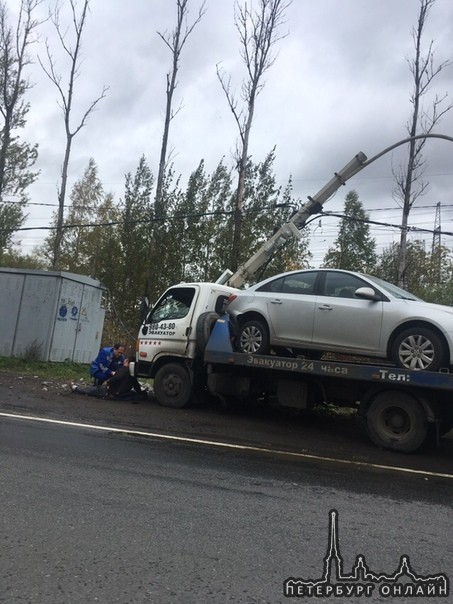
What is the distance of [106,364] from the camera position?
41.8 feet

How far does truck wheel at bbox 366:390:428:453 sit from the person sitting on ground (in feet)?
17.0

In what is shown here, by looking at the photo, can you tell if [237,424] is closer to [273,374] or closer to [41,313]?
[273,374]

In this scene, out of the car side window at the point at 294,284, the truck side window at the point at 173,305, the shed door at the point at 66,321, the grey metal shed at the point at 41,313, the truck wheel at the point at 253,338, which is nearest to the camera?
the car side window at the point at 294,284

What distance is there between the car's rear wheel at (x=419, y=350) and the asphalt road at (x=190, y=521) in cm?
175

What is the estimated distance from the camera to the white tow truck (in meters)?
8.77

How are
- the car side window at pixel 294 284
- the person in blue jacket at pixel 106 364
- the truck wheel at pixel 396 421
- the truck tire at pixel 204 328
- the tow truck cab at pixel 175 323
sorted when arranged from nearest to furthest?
the truck wheel at pixel 396 421
the car side window at pixel 294 284
the truck tire at pixel 204 328
the tow truck cab at pixel 175 323
the person in blue jacket at pixel 106 364

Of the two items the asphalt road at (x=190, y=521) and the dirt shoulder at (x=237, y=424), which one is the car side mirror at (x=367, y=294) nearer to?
the dirt shoulder at (x=237, y=424)

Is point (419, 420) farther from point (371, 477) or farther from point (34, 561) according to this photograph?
point (34, 561)

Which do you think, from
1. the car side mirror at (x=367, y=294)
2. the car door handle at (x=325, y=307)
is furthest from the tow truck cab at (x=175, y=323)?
the car side mirror at (x=367, y=294)

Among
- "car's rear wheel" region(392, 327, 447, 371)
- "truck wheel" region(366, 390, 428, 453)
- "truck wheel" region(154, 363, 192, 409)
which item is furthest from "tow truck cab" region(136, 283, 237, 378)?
"car's rear wheel" region(392, 327, 447, 371)

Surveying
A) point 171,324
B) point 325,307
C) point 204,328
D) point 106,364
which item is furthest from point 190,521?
point 106,364

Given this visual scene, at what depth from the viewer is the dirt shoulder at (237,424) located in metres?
8.57

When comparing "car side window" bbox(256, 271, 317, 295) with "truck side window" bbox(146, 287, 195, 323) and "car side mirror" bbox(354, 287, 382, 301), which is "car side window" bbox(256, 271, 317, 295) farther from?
"truck side window" bbox(146, 287, 195, 323)

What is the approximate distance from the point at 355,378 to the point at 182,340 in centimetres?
368
